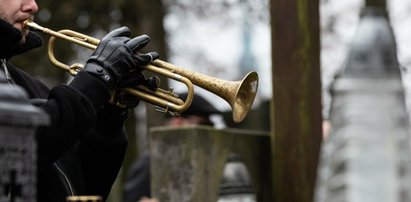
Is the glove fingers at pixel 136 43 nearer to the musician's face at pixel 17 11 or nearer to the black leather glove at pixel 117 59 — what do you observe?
the black leather glove at pixel 117 59

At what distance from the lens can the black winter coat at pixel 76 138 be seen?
190 inches

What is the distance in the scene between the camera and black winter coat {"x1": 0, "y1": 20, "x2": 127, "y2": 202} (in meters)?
4.82

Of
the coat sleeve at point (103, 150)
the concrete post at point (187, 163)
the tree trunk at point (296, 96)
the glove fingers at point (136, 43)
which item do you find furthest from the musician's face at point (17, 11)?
the tree trunk at point (296, 96)

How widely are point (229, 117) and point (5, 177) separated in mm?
8344

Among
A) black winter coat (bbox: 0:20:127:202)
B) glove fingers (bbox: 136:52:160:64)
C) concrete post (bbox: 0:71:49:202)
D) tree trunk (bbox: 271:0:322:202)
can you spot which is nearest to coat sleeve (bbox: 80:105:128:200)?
black winter coat (bbox: 0:20:127:202)

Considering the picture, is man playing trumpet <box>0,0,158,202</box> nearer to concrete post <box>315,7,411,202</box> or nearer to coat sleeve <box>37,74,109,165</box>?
coat sleeve <box>37,74,109,165</box>

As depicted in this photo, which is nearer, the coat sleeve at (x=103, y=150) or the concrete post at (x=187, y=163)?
the coat sleeve at (x=103, y=150)

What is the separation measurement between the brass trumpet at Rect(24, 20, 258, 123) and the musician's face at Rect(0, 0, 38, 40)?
9 cm

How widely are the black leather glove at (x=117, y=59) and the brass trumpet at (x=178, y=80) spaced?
0.56ft

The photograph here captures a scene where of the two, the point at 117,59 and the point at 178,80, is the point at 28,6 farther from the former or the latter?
the point at 178,80

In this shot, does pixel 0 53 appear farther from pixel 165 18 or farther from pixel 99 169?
pixel 165 18

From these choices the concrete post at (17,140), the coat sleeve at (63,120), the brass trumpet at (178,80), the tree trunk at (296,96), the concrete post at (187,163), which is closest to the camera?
the concrete post at (17,140)

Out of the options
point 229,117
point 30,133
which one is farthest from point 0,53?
point 229,117

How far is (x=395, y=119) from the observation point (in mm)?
3104
